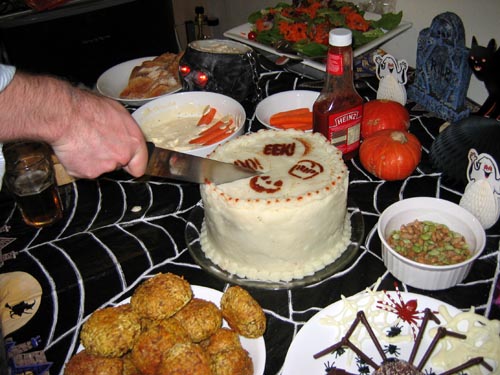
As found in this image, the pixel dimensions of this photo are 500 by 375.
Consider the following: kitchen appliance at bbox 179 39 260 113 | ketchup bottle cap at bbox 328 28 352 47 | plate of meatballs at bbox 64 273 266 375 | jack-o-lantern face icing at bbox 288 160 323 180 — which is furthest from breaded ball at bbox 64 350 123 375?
kitchen appliance at bbox 179 39 260 113

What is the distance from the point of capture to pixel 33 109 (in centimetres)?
135

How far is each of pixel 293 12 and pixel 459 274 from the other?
7.71 ft

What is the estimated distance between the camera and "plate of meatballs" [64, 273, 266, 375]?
1.22 m

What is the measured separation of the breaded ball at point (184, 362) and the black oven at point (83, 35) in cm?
339

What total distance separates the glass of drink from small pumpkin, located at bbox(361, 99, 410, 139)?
1518 millimetres

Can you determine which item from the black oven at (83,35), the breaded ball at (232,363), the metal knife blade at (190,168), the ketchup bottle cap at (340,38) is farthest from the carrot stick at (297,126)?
the black oven at (83,35)

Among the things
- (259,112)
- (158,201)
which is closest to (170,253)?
(158,201)

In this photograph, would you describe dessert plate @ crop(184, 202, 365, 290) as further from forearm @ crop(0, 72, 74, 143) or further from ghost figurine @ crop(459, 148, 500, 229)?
forearm @ crop(0, 72, 74, 143)

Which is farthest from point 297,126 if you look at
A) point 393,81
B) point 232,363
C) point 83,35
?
point 83,35

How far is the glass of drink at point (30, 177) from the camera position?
1872 mm

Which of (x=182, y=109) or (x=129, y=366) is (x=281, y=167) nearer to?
(x=129, y=366)

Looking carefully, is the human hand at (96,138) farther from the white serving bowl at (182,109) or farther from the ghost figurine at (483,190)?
the ghost figurine at (483,190)

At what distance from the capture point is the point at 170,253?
71.2 inches

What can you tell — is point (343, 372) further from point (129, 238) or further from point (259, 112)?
point (259, 112)
